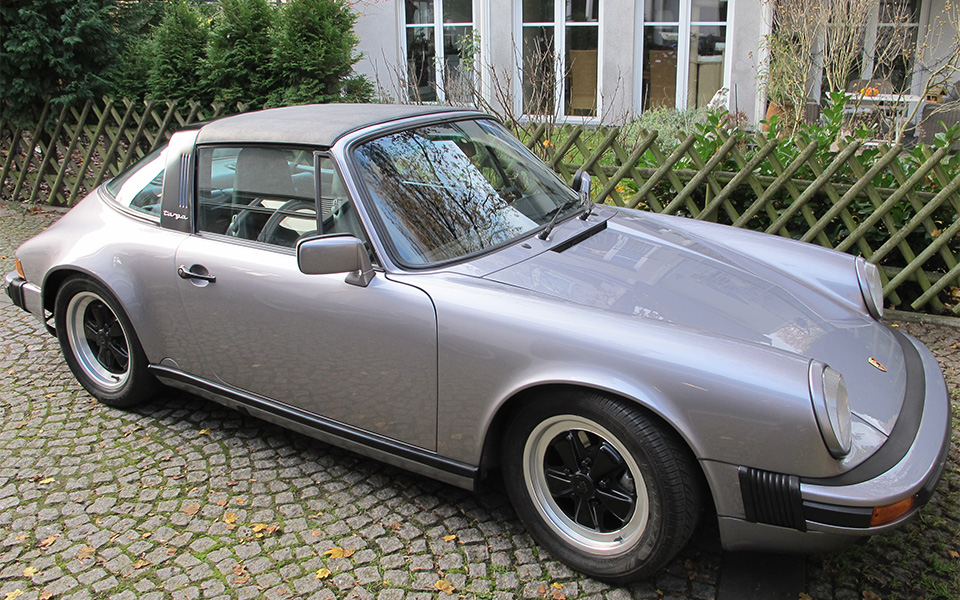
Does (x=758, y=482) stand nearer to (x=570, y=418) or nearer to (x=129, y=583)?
(x=570, y=418)

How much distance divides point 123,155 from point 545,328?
7774 mm

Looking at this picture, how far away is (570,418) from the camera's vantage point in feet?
8.77

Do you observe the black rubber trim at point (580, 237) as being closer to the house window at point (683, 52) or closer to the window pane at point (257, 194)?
the window pane at point (257, 194)

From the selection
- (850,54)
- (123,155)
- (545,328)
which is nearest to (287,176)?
(545,328)

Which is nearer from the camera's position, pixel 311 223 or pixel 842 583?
pixel 842 583

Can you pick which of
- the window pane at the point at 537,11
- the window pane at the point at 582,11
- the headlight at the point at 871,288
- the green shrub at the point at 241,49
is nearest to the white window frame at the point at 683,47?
the window pane at the point at 582,11

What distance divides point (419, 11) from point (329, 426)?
11.0 meters

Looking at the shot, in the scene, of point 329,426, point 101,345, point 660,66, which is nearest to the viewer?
point 329,426

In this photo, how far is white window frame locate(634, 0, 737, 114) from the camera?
11039 mm

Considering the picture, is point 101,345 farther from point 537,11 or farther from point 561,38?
point 537,11

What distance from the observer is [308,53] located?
8.07 m

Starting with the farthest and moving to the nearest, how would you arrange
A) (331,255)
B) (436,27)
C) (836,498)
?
1. (436,27)
2. (331,255)
3. (836,498)

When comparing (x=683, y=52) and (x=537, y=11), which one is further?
(x=537, y=11)

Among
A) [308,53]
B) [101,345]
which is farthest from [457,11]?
[101,345]
